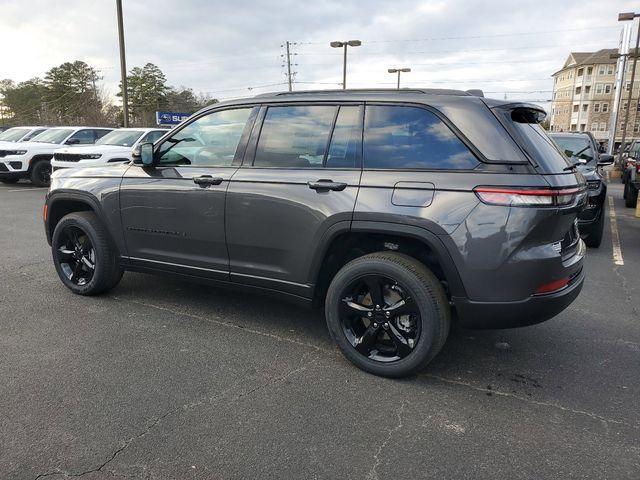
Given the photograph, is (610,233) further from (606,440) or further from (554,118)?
(554,118)

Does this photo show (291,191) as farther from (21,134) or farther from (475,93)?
(21,134)

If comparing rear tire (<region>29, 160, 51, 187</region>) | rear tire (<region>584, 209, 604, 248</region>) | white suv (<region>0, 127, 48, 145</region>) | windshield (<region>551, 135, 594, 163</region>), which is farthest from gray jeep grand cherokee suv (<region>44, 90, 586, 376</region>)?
white suv (<region>0, 127, 48, 145</region>)

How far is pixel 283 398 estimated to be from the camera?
2971 mm

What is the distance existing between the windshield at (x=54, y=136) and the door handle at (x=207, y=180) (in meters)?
13.0

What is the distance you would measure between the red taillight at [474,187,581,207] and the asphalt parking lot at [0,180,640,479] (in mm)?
1197

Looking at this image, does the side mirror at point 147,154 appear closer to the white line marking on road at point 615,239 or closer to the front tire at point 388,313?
the front tire at point 388,313

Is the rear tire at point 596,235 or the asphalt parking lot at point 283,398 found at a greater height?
the rear tire at point 596,235

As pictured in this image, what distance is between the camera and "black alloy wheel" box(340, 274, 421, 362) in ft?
10.3

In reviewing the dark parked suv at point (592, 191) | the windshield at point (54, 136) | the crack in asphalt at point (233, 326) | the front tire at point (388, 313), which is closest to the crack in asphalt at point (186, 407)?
the crack in asphalt at point (233, 326)

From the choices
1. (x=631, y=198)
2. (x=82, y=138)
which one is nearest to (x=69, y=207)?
(x=82, y=138)

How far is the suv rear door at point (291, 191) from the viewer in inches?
129

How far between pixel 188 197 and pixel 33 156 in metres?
12.7

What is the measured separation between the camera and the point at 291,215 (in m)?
3.40

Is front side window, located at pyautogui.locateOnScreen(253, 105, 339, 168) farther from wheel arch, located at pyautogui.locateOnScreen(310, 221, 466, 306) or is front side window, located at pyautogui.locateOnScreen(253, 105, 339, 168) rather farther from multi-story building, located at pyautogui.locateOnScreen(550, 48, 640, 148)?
multi-story building, located at pyautogui.locateOnScreen(550, 48, 640, 148)
